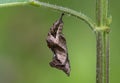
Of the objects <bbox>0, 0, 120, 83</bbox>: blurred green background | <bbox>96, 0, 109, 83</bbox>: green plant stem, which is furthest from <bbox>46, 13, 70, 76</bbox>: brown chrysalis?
<bbox>0, 0, 120, 83</bbox>: blurred green background

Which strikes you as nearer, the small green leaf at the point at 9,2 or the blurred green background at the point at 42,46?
the small green leaf at the point at 9,2

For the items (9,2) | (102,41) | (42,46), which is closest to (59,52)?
(102,41)

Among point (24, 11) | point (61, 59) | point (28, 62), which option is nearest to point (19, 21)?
point (24, 11)

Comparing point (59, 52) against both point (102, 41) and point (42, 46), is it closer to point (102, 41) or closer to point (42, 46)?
point (102, 41)

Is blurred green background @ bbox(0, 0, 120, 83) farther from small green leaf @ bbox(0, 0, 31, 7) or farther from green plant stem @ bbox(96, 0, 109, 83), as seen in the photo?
small green leaf @ bbox(0, 0, 31, 7)

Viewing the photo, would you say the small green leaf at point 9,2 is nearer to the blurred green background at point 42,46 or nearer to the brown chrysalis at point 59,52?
the brown chrysalis at point 59,52

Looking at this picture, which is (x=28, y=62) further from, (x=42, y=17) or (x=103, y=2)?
(x=103, y=2)

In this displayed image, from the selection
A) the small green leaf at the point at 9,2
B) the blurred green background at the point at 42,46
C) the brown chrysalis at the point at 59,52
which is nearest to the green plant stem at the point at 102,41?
the brown chrysalis at the point at 59,52
